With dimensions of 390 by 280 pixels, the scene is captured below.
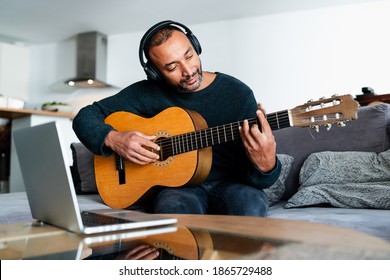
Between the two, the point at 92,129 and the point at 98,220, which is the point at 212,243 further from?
the point at 92,129

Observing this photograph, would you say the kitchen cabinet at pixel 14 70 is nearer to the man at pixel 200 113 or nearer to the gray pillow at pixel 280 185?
the man at pixel 200 113

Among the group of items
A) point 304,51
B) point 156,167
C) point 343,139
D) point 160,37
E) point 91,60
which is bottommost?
point 156,167

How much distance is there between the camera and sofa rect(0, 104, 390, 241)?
4.42ft

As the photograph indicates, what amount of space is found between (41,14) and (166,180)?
346cm

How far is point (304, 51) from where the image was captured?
12.1 ft

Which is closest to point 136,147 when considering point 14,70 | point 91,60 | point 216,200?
point 216,200

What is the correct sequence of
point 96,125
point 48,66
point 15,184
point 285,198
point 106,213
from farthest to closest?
1. point 48,66
2. point 15,184
3. point 285,198
4. point 96,125
5. point 106,213

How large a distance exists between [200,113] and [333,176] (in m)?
0.58

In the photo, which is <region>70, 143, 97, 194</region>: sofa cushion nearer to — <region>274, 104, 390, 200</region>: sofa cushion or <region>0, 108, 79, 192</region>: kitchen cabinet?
<region>274, 104, 390, 200</region>: sofa cushion

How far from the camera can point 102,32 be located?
4.66 meters

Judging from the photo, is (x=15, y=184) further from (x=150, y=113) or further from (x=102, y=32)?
(x=150, y=113)

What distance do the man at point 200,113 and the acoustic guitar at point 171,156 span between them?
36 millimetres

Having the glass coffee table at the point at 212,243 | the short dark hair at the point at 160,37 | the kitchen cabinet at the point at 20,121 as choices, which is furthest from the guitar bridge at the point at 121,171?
the kitchen cabinet at the point at 20,121
